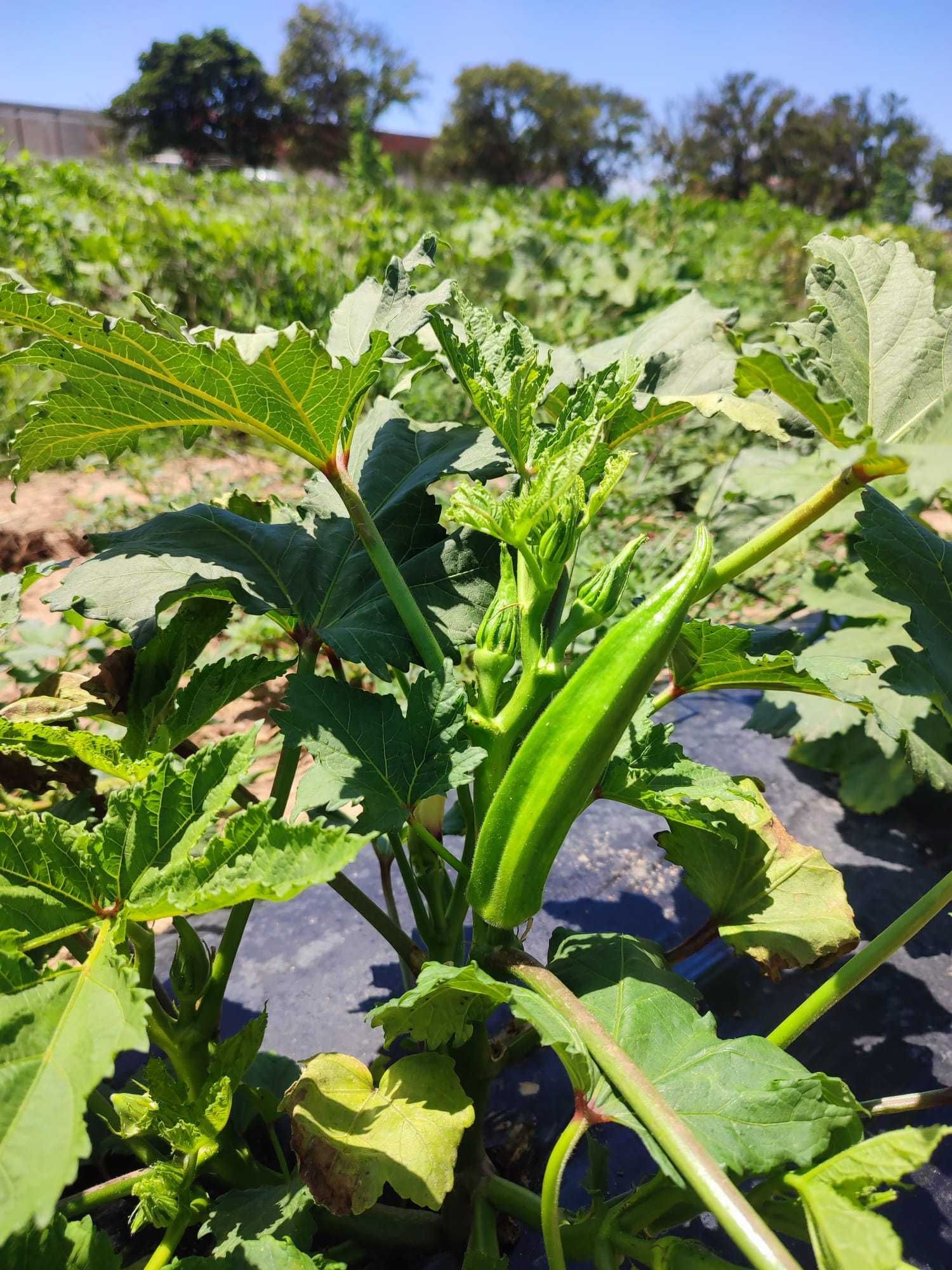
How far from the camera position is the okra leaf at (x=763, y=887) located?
41.9 inches

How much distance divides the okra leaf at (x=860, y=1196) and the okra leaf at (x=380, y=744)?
0.42m

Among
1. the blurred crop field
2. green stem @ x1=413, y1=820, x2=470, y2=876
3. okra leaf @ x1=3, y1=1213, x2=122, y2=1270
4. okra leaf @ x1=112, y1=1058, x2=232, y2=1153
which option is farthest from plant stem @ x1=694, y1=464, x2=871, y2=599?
the blurred crop field

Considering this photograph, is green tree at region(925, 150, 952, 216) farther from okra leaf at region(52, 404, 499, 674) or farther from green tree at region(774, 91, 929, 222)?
okra leaf at region(52, 404, 499, 674)

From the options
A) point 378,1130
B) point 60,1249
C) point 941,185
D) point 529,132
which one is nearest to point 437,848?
point 378,1130

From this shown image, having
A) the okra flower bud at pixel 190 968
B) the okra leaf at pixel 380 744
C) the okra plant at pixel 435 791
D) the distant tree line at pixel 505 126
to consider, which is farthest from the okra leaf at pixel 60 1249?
the distant tree line at pixel 505 126

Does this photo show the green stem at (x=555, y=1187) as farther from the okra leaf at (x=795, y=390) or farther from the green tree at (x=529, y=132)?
the green tree at (x=529, y=132)

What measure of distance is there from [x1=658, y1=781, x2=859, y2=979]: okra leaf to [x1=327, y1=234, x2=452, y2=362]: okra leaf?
0.67 m

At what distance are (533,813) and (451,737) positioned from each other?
11 centimetres

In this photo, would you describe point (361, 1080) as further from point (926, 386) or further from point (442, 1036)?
point (926, 386)

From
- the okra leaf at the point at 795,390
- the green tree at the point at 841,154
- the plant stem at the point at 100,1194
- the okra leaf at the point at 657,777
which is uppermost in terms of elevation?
the green tree at the point at 841,154

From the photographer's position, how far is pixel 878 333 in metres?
1.03

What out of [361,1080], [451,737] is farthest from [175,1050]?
[451,737]

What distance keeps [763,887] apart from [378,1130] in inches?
22.8

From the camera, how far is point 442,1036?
82cm
